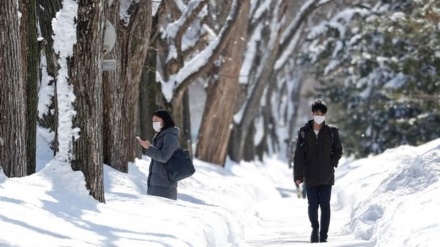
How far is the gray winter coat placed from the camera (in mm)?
10953

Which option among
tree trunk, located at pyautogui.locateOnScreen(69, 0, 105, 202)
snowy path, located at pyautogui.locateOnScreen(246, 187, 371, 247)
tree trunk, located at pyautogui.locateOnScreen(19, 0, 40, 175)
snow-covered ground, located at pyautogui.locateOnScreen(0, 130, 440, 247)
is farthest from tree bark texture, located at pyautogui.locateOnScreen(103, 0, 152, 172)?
tree trunk, located at pyautogui.locateOnScreen(69, 0, 105, 202)

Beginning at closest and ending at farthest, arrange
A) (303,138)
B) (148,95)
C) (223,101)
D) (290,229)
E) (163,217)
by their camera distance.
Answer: (163,217) < (303,138) < (290,229) < (148,95) < (223,101)

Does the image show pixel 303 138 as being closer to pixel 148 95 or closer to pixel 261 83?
pixel 148 95

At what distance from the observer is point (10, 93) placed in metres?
9.50

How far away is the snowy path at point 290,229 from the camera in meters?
11.6

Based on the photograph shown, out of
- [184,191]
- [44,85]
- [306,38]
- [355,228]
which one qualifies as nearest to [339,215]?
[184,191]

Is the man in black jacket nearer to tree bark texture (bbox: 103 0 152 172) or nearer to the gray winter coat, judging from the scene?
the gray winter coat

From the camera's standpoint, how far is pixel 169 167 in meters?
11.2

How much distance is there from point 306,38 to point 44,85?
837 inches

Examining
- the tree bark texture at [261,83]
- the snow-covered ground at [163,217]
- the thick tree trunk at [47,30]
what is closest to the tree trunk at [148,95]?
the snow-covered ground at [163,217]

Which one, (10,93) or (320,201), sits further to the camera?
(320,201)

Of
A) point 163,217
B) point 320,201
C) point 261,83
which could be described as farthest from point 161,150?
point 261,83

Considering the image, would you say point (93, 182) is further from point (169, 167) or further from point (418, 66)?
point (418, 66)

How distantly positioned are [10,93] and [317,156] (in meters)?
3.60
